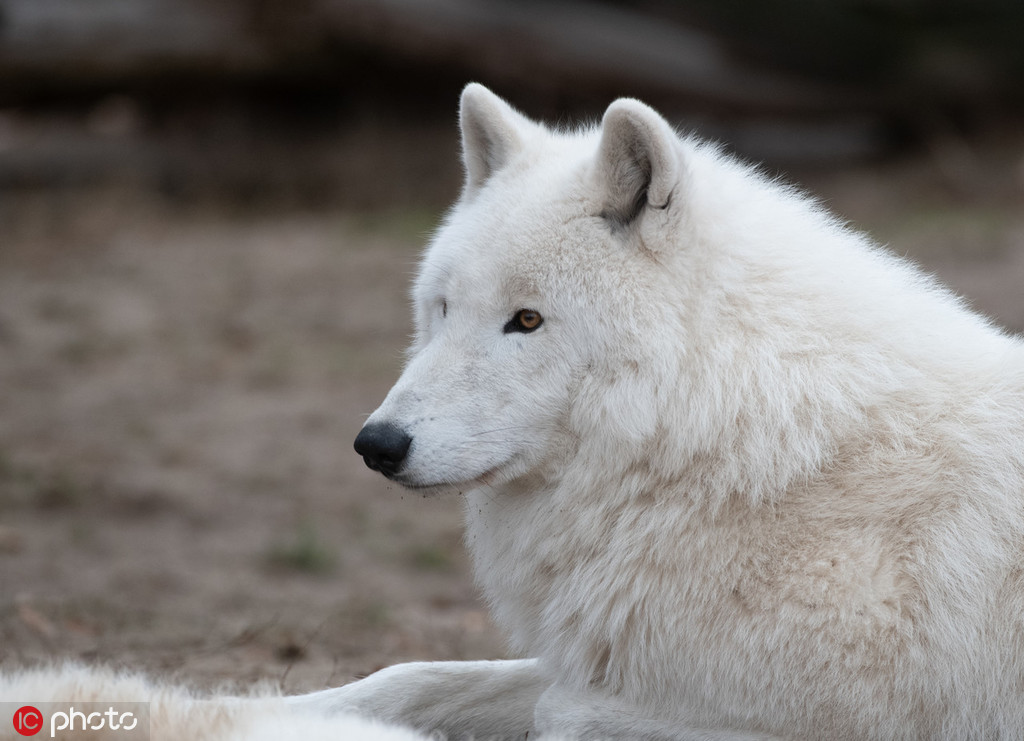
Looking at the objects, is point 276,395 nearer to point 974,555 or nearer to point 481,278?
point 481,278

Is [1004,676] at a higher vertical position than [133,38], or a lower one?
lower

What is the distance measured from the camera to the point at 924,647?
269 cm

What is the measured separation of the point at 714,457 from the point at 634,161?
0.88m

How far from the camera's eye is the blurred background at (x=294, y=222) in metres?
6.10

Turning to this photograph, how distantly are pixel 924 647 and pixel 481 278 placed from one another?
155 centimetres

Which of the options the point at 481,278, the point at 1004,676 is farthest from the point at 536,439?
the point at 1004,676

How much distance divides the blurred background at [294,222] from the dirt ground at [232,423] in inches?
1.1

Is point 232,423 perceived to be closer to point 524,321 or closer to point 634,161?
point 524,321

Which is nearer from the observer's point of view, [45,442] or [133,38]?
[45,442]

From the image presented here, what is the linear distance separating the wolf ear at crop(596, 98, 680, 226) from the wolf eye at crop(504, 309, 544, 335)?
362 mm
